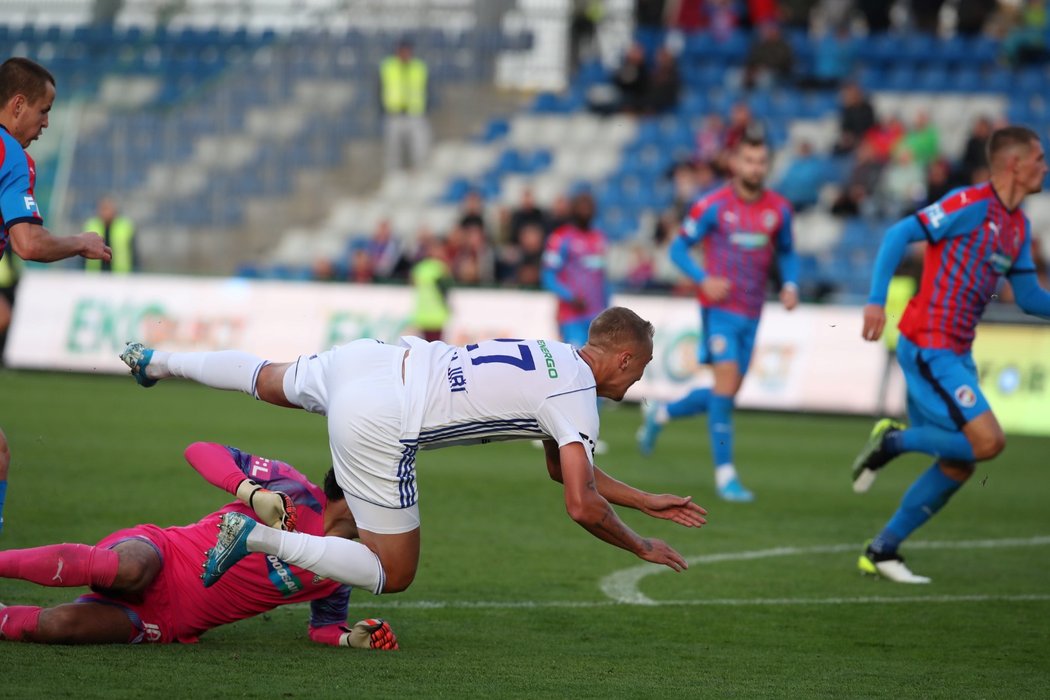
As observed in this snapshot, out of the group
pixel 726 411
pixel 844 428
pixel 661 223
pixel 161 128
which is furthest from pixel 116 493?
pixel 161 128

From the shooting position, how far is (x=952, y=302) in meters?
8.41

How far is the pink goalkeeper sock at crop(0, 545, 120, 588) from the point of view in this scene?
18.7ft

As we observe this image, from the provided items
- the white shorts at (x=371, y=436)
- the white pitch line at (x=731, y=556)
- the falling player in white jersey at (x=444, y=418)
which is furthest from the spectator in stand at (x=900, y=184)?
the white shorts at (x=371, y=436)

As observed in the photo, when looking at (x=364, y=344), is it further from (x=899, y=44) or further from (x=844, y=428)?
(x=899, y=44)

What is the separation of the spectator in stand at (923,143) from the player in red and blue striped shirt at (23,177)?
17.0 meters

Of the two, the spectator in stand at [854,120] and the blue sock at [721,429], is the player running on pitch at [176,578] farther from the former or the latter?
the spectator in stand at [854,120]

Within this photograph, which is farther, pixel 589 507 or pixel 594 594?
pixel 594 594

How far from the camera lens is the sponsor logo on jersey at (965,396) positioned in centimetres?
820

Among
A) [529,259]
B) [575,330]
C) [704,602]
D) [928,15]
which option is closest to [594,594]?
[704,602]

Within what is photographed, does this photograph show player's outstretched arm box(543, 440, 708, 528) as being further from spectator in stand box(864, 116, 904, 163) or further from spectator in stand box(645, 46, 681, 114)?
spectator in stand box(645, 46, 681, 114)

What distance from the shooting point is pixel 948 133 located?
76.2 feet

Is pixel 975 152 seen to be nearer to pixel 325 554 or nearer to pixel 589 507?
pixel 589 507

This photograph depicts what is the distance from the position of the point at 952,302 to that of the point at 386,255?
49.9 feet

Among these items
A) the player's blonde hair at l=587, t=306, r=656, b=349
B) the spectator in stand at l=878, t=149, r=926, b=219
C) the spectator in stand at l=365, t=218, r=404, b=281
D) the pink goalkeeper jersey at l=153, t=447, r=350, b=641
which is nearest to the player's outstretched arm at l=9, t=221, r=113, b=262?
the pink goalkeeper jersey at l=153, t=447, r=350, b=641
